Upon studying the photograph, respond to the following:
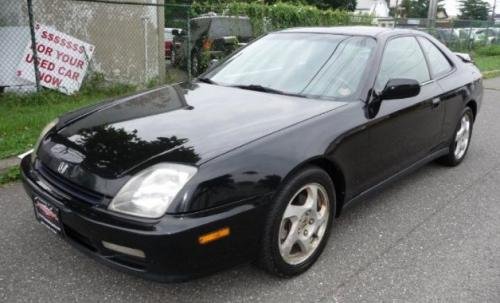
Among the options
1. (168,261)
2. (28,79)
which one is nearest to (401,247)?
(168,261)

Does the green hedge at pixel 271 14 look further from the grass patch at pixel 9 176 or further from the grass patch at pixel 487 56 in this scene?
the grass patch at pixel 487 56

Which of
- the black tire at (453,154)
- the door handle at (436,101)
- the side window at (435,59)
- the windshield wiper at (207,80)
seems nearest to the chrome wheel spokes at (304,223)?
the windshield wiper at (207,80)

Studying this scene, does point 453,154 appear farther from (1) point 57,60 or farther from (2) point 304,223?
(1) point 57,60

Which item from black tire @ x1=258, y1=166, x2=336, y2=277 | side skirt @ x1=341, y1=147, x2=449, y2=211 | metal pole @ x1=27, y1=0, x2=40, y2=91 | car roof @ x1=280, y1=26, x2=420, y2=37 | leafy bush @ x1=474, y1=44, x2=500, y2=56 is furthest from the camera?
leafy bush @ x1=474, y1=44, x2=500, y2=56

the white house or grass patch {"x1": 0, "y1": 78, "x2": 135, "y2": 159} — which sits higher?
the white house

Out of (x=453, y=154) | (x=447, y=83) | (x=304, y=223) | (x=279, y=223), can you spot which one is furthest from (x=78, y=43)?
(x=279, y=223)

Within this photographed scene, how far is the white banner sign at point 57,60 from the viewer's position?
693cm

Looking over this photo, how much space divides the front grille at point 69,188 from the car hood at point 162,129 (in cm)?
3

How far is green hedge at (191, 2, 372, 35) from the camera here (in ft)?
32.6

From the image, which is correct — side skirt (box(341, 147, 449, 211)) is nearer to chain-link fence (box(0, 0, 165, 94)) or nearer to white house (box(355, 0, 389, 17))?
chain-link fence (box(0, 0, 165, 94))

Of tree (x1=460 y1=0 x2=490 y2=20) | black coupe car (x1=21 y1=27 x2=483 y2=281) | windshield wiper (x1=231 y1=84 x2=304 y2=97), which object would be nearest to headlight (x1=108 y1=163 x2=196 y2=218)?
black coupe car (x1=21 y1=27 x2=483 y2=281)

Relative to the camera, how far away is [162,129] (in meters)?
2.66

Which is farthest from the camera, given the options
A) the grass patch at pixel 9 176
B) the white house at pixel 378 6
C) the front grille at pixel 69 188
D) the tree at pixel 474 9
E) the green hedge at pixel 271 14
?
the tree at pixel 474 9

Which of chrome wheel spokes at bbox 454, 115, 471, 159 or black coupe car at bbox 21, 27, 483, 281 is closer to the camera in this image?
black coupe car at bbox 21, 27, 483, 281
